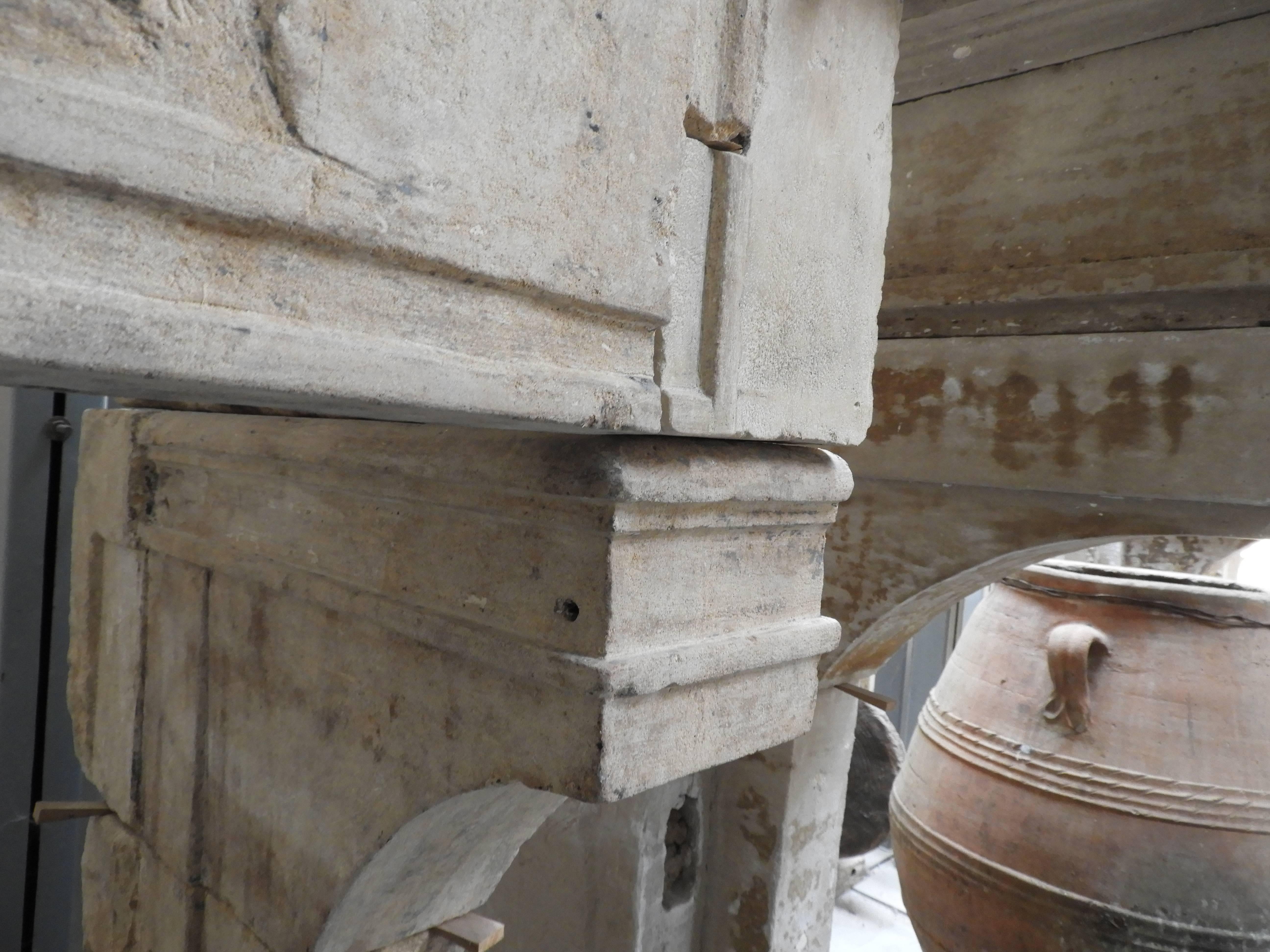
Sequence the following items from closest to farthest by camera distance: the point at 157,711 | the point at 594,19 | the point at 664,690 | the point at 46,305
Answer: the point at 46,305, the point at 594,19, the point at 664,690, the point at 157,711

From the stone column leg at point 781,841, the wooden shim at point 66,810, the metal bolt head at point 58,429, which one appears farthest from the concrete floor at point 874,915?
the metal bolt head at point 58,429

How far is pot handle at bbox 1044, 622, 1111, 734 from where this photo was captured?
2.32 m

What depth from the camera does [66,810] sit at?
1503mm

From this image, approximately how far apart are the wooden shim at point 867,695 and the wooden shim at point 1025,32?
1.56m

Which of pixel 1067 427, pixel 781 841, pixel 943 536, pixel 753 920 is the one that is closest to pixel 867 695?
pixel 781 841

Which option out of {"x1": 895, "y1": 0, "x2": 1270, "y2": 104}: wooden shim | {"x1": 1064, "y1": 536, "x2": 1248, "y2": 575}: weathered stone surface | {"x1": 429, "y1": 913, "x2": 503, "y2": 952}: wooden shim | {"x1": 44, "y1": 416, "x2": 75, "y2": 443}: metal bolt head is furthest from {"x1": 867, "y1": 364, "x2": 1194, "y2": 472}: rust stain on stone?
{"x1": 44, "y1": 416, "x2": 75, "y2": 443}: metal bolt head

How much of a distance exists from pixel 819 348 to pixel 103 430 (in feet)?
4.24

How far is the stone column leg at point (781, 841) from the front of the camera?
2.29m

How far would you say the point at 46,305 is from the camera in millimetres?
446

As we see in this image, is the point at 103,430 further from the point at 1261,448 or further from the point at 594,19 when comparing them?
the point at 1261,448

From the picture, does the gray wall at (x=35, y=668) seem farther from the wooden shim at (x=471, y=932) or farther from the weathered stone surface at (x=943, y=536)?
the weathered stone surface at (x=943, y=536)

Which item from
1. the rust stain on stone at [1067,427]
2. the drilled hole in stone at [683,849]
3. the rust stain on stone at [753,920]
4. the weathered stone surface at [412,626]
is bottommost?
the rust stain on stone at [753,920]

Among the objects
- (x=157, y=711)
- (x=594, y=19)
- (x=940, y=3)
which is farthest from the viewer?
(x=940, y=3)

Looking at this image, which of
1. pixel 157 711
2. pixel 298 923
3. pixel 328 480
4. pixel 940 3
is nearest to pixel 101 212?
pixel 328 480
